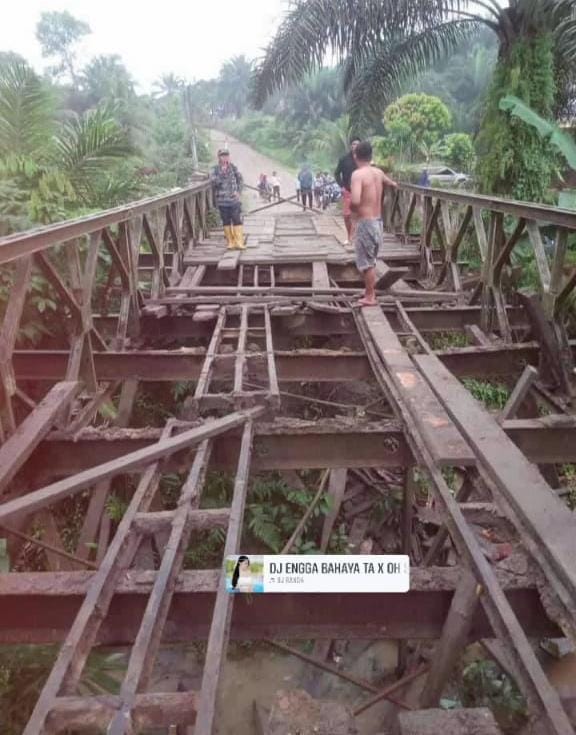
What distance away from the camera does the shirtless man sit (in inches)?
196

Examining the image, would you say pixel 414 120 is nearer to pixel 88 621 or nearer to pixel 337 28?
pixel 337 28

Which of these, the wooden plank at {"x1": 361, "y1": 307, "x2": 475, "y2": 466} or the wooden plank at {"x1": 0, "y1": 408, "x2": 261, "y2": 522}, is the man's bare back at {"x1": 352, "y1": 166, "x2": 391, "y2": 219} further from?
the wooden plank at {"x1": 0, "y1": 408, "x2": 261, "y2": 522}

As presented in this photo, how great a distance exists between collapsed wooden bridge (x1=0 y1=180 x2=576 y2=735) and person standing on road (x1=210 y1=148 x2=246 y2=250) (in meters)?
1.41

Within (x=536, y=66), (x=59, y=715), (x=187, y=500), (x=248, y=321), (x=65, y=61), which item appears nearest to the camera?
(x=59, y=715)

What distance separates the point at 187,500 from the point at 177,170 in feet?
85.0

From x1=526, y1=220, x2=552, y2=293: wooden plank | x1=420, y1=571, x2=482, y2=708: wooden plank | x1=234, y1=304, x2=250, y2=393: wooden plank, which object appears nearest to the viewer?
x1=420, y1=571, x2=482, y2=708: wooden plank

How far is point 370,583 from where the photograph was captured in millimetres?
2023

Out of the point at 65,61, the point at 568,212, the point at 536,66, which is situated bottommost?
the point at 568,212

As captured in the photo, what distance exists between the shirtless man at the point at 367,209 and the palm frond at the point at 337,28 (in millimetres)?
6147

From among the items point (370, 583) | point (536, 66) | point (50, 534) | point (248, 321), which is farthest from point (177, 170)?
point (370, 583)

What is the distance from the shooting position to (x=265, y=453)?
3250mm

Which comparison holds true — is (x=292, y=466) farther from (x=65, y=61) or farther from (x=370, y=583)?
(x=65, y=61)

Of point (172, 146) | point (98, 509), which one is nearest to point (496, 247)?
point (98, 509)

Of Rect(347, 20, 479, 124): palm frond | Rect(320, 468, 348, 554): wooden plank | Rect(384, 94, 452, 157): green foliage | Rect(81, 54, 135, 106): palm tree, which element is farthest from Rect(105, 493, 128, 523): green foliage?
Rect(81, 54, 135, 106): palm tree
